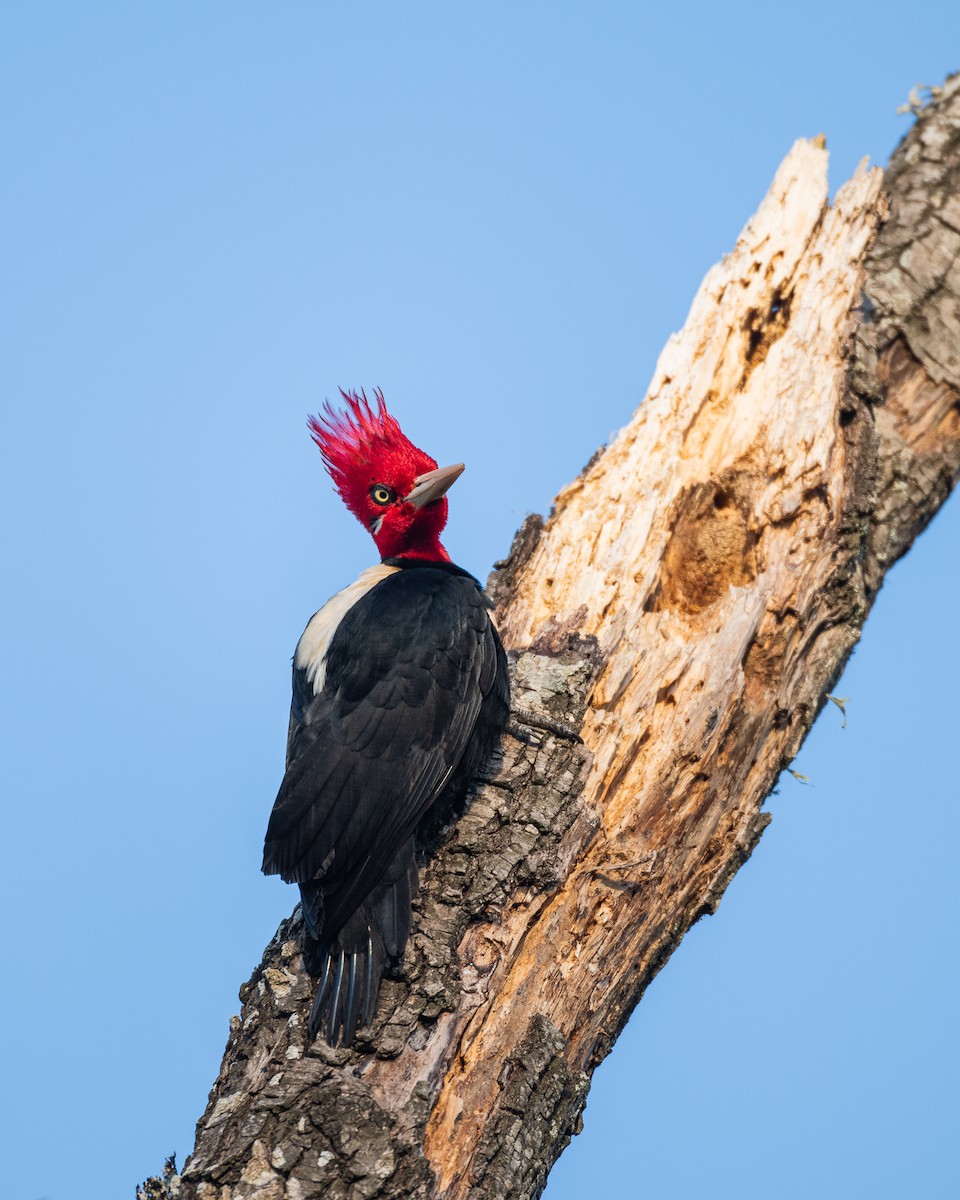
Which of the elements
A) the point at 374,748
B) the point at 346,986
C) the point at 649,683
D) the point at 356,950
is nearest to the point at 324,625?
the point at 374,748

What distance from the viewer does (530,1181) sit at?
2754mm

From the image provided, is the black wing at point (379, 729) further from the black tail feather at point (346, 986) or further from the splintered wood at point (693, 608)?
the splintered wood at point (693, 608)

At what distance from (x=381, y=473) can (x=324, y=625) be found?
2.44 feet

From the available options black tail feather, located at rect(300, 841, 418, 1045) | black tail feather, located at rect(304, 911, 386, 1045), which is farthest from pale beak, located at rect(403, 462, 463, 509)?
black tail feather, located at rect(304, 911, 386, 1045)

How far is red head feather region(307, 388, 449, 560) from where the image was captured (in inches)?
179

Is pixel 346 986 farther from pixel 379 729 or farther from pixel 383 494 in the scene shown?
A: pixel 383 494

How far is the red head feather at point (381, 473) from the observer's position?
179 inches

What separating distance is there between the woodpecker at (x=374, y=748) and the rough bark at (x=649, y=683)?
0.10 meters

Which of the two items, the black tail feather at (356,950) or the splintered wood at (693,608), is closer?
the black tail feather at (356,950)

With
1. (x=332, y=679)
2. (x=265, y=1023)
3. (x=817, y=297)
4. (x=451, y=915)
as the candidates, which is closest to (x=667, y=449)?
(x=817, y=297)

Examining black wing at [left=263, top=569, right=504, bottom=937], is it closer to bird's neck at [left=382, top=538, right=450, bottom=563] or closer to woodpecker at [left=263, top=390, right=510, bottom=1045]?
woodpecker at [left=263, top=390, right=510, bottom=1045]

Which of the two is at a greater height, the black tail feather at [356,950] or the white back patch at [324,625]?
the white back patch at [324,625]

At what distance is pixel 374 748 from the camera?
3.53 meters

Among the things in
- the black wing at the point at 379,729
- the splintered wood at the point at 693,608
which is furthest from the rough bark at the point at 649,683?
the black wing at the point at 379,729
